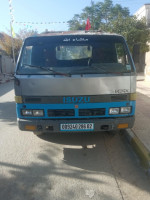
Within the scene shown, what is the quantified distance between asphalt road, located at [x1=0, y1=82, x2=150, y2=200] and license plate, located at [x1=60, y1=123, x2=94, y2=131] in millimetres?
594

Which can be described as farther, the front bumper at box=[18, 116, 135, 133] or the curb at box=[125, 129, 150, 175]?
the front bumper at box=[18, 116, 135, 133]

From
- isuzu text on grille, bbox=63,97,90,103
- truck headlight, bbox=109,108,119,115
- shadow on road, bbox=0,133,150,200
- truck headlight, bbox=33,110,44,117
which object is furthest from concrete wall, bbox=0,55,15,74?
truck headlight, bbox=109,108,119,115

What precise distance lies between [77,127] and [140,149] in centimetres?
129

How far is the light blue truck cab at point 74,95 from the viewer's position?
3574mm

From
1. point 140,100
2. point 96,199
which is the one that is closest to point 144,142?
point 96,199

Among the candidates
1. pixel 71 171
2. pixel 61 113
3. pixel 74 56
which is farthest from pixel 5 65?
pixel 71 171

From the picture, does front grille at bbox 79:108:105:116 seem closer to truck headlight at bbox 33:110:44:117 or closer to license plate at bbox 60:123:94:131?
license plate at bbox 60:123:94:131

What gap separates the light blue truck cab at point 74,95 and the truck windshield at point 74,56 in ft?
0.06

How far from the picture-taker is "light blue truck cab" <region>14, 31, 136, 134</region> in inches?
141

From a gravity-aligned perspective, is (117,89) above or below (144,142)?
above

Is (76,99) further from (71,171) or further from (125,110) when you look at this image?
(71,171)

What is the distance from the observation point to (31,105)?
3.70 meters

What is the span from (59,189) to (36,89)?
1.67 metres

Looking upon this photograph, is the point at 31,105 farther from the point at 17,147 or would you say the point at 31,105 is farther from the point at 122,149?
the point at 122,149
